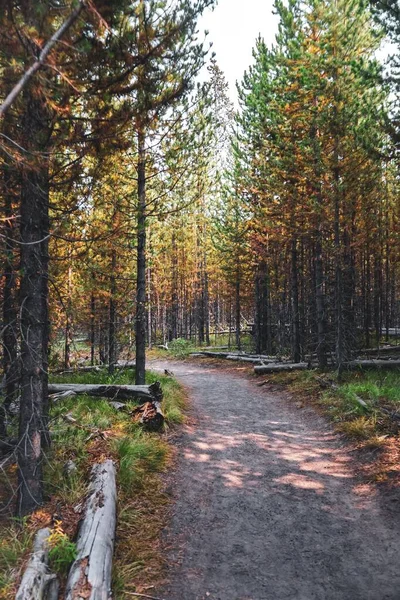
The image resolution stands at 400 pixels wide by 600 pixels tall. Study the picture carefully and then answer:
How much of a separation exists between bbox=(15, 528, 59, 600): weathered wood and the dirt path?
1102 millimetres

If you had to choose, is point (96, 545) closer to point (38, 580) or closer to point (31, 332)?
point (38, 580)

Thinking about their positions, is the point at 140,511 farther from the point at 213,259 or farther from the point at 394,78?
the point at 213,259

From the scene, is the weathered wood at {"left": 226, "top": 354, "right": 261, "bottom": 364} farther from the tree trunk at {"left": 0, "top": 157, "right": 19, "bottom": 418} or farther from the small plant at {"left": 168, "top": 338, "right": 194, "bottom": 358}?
the tree trunk at {"left": 0, "top": 157, "right": 19, "bottom": 418}

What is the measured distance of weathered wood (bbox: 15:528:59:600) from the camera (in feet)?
10.8

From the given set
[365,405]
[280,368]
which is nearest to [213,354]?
[280,368]

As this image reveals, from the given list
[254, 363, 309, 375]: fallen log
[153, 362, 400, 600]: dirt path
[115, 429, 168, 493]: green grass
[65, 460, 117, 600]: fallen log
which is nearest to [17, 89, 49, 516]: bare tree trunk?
[65, 460, 117, 600]: fallen log

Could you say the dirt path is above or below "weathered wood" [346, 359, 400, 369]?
below

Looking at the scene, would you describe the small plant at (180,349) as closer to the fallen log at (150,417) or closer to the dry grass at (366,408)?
the dry grass at (366,408)

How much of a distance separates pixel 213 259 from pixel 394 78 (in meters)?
25.2

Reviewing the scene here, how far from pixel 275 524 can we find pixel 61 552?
2.79 meters

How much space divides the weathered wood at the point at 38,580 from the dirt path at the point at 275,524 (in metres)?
1.10

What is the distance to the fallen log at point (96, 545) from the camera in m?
3.36

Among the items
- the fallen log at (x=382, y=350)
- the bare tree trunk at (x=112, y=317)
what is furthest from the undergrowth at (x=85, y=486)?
the fallen log at (x=382, y=350)

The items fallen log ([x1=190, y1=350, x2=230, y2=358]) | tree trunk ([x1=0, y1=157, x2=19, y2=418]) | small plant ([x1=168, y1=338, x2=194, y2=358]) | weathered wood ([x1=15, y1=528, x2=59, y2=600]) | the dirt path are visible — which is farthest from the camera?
small plant ([x1=168, y1=338, x2=194, y2=358])
